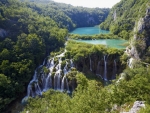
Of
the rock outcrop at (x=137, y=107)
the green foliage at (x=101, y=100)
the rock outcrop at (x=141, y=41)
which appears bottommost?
the green foliage at (x=101, y=100)

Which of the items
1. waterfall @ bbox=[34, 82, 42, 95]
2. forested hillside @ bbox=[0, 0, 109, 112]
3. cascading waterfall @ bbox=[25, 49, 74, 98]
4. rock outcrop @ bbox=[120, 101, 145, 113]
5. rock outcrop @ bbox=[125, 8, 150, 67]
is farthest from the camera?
rock outcrop @ bbox=[125, 8, 150, 67]

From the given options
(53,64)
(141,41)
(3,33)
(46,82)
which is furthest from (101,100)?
(3,33)

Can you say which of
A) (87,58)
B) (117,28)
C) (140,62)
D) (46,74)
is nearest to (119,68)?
(140,62)

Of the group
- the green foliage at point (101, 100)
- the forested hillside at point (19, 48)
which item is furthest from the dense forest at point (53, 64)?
the green foliage at point (101, 100)

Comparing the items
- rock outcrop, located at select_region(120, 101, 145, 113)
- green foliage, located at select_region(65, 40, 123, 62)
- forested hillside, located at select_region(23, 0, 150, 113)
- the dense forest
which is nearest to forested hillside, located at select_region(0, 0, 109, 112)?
the dense forest

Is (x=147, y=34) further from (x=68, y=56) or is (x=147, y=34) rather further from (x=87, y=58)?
(x=68, y=56)

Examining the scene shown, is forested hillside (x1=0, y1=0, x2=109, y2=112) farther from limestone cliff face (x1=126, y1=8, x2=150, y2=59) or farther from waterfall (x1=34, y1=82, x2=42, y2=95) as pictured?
limestone cliff face (x1=126, y1=8, x2=150, y2=59)

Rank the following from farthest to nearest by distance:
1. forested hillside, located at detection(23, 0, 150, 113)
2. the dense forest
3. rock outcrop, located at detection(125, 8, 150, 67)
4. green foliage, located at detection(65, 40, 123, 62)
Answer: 1. green foliage, located at detection(65, 40, 123, 62)
2. rock outcrop, located at detection(125, 8, 150, 67)
3. the dense forest
4. forested hillside, located at detection(23, 0, 150, 113)

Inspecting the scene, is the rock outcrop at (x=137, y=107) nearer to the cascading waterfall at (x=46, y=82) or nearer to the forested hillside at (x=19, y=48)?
the cascading waterfall at (x=46, y=82)

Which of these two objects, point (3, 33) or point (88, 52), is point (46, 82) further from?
point (3, 33)

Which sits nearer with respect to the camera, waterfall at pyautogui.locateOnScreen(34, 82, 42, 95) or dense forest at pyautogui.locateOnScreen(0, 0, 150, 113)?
dense forest at pyautogui.locateOnScreen(0, 0, 150, 113)
